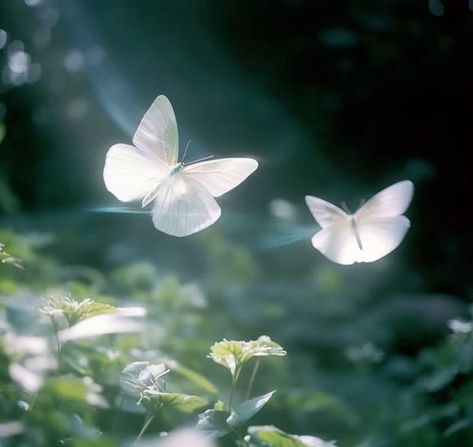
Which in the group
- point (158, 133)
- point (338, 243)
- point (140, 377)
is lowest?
point (140, 377)

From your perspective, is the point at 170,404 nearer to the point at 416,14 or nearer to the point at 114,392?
the point at 114,392

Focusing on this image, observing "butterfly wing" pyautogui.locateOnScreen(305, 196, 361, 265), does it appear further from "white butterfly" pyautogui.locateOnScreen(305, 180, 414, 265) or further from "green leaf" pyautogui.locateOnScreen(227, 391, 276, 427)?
"green leaf" pyautogui.locateOnScreen(227, 391, 276, 427)

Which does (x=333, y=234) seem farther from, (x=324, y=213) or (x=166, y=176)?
(x=166, y=176)

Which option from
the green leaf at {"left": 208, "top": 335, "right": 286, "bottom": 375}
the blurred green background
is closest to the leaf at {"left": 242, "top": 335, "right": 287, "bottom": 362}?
the green leaf at {"left": 208, "top": 335, "right": 286, "bottom": 375}

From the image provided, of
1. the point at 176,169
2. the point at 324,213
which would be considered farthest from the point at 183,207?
the point at 324,213

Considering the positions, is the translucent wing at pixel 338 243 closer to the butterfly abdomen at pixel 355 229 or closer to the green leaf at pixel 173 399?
the butterfly abdomen at pixel 355 229

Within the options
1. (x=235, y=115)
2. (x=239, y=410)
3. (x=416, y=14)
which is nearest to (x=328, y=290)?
(x=235, y=115)
